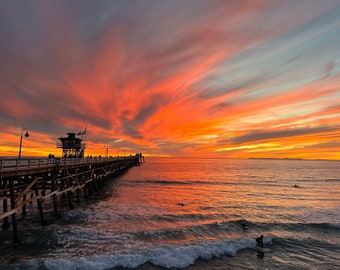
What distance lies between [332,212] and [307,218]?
5.66m

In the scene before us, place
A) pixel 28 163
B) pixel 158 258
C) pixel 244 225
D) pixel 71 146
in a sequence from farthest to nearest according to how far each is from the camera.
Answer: pixel 71 146 < pixel 244 225 < pixel 28 163 < pixel 158 258

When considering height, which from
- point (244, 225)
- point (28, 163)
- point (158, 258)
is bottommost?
point (244, 225)

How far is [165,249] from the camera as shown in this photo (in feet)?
48.4

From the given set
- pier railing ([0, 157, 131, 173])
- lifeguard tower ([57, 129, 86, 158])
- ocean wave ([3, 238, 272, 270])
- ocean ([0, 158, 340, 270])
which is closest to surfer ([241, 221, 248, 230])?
ocean ([0, 158, 340, 270])

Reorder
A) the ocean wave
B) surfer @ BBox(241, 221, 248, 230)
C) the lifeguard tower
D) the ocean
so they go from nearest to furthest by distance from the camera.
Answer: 1. the ocean wave
2. the ocean
3. surfer @ BBox(241, 221, 248, 230)
4. the lifeguard tower

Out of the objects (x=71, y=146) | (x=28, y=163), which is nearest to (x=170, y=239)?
(x=28, y=163)

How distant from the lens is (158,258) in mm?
13672

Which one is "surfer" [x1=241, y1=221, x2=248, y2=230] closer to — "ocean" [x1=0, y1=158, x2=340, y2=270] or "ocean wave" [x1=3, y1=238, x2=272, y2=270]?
"ocean" [x1=0, y1=158, x2=340, y2=270]

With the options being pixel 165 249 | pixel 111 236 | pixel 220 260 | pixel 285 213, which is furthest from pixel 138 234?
pixel 285 213

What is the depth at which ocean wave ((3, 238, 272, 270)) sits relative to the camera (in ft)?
41.4

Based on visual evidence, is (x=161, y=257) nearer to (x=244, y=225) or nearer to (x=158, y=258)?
(x=158, y=258)

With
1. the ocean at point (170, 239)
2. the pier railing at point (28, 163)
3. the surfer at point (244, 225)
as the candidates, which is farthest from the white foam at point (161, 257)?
the pier railing at point (28, 163)

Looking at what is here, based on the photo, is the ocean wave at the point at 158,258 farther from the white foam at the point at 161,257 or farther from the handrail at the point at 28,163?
the handrail at the point at 28,163

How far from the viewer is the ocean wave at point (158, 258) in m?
12.6
